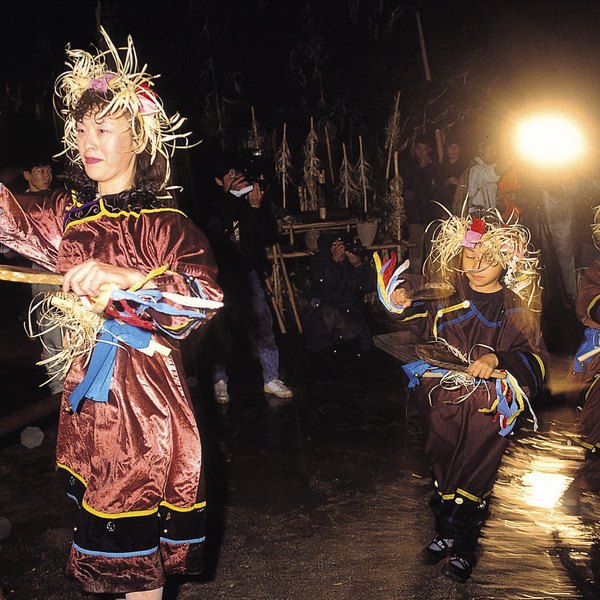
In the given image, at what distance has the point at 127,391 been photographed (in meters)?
2.52

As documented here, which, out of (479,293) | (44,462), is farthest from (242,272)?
(479,293)

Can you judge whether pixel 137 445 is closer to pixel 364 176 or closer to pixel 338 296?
pixel 338 296

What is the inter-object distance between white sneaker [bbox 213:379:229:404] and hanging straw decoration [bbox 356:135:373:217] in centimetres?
458

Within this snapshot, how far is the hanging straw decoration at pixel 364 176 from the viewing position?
10109 mm

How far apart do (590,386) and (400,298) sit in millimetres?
1391

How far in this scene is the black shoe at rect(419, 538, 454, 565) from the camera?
11.3 feet

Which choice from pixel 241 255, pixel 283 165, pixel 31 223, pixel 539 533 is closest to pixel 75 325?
pixel 31 223

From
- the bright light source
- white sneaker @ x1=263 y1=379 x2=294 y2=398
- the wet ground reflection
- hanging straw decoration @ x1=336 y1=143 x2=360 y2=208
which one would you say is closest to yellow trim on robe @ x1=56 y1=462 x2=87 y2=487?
the wet ground reflection

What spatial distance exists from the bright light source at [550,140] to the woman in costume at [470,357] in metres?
6.95

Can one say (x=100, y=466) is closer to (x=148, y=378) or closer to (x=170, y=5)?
(x=148, y=378)

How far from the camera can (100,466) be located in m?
2.52

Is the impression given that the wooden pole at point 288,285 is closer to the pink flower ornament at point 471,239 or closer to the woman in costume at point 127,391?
the pink flower ornament at point 471,239

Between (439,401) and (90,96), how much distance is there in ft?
7.10

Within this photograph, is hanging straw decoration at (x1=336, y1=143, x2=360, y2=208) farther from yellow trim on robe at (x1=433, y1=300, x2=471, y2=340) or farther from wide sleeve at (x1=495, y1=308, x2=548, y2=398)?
wide sleeve at (x1=495, y1=308, x2=548, y2=398)
